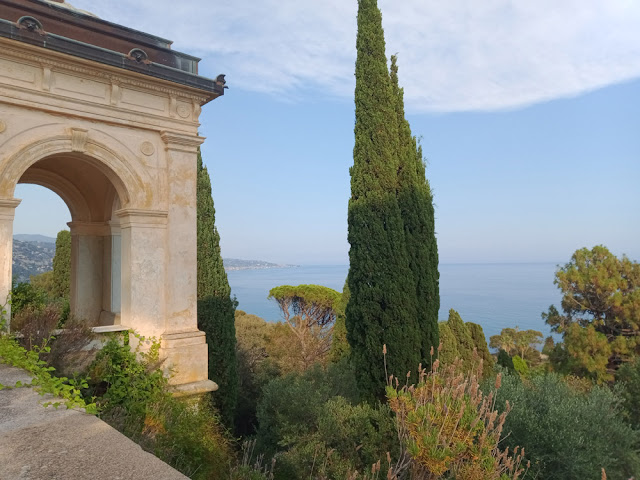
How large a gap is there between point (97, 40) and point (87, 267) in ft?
13.7

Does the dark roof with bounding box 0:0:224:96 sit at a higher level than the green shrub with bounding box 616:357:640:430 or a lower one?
higher

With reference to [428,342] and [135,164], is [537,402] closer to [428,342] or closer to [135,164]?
[428,342]

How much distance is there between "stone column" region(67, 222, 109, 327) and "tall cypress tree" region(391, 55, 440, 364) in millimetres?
A: 6004

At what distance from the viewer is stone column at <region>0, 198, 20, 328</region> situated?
549 cm

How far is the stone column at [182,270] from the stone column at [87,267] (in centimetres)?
252

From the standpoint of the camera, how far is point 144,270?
6.52 meters

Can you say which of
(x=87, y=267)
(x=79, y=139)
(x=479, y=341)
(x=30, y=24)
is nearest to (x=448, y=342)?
(x=479, y=341)

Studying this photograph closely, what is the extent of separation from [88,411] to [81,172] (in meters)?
6.29

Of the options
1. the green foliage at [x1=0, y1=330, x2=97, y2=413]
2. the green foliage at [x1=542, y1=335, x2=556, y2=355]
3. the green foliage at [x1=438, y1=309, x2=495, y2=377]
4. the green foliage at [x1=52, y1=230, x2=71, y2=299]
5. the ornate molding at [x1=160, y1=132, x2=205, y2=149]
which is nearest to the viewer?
the green foliage at [x1=0, y1=330, x2=97, y2=413]

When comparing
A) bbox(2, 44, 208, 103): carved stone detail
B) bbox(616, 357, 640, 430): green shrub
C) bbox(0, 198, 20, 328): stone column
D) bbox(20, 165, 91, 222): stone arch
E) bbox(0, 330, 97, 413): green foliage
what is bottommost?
bbox(616, 357, 640, 430): green shrub

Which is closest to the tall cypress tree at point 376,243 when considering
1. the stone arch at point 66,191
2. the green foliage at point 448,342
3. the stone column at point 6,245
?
the stone arch at point 66,191

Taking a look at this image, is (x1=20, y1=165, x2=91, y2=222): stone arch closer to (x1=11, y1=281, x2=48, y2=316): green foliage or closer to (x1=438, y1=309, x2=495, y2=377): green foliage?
(x1=11, y1=281, x2=48, y2=316): green foliage

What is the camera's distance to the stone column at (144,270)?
6438 millimetres

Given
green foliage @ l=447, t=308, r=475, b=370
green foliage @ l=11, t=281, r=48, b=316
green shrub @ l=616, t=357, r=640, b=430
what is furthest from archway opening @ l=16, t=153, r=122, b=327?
green shrub @ l=616, t=357, r=640, b=430
